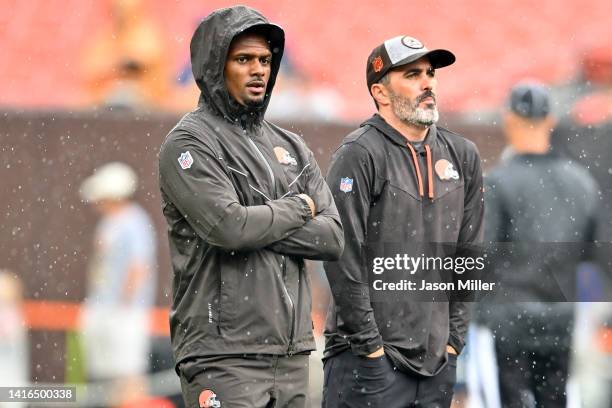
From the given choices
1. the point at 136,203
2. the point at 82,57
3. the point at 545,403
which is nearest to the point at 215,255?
the point at 545,403

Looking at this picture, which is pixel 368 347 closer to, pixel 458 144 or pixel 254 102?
pixel 458 144

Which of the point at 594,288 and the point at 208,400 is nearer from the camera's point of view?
the point at 208,400

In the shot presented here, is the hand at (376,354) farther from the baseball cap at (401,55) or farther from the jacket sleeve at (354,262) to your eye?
the baseball cap at (401,55)

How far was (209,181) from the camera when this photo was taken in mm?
3848

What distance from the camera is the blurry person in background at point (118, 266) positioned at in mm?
7691

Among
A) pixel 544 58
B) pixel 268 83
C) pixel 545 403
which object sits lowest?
pixel 545 403

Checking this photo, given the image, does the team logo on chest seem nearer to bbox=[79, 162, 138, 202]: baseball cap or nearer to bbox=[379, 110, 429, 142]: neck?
bbox=[379, 110, 429, 142]: neck

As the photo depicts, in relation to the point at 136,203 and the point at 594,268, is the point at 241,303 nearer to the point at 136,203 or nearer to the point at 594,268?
the point at 594,268

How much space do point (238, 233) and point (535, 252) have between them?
7.59ft

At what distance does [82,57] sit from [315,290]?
4627mm

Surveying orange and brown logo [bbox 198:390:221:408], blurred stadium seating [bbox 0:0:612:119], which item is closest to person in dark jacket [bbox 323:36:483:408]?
orange and brown logo [bbox 198:390:221:408]

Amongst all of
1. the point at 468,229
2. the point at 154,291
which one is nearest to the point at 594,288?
the point at 468,229

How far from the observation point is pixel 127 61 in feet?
31.9

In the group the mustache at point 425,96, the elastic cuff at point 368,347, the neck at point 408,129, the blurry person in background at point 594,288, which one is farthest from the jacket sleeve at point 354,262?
the blurry person in background at point 594,288
